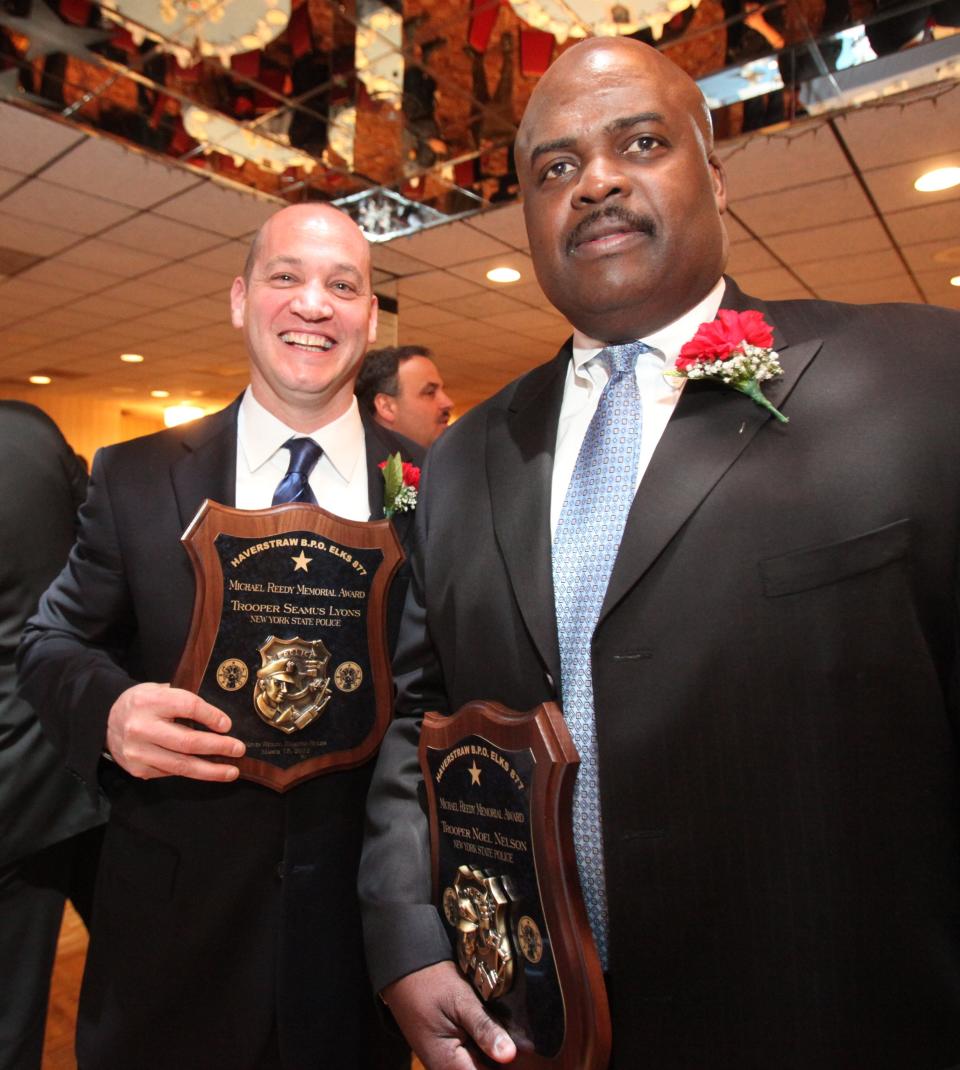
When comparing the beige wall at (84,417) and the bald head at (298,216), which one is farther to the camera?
the beige wall at (84,417)

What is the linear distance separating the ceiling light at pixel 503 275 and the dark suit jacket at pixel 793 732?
16.5ft

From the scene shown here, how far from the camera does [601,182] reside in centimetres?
92

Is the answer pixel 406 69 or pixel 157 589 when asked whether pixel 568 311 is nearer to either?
pixel 157 589

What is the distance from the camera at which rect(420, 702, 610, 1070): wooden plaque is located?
0.76 meters

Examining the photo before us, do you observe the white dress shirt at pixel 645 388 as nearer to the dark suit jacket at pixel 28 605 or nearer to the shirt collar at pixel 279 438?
the shirt collar at pixel 279 438

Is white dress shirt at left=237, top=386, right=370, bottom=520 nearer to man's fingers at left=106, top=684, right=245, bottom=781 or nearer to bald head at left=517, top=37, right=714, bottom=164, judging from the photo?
man's fingers at left=106, top=684, right=245, bottom=781

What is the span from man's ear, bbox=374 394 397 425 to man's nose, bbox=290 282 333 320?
2116 mm

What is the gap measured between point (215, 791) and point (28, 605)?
78 cm

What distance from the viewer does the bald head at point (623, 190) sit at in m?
0.93

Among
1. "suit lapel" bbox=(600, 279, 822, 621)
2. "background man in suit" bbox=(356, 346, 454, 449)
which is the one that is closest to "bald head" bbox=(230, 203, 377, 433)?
"suit lapel" bbox=(600, 279, 822, 621)

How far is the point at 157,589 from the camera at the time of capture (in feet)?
4.24

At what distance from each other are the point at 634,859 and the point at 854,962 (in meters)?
0.23

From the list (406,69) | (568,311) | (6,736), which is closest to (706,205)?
(568,311)

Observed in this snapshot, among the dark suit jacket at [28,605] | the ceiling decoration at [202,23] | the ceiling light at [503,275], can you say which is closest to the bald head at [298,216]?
the dark suit jacket at [28,605]
